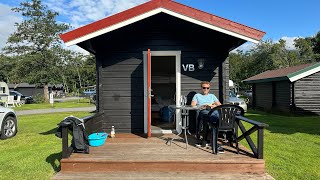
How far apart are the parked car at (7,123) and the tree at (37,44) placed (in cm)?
1850

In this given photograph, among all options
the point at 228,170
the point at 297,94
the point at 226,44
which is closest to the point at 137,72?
the point at 226,44

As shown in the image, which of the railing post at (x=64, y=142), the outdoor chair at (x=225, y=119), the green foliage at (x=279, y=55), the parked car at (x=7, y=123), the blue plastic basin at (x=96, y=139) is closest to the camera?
the railing post at (x=64, y=142)

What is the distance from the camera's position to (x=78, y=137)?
420 centimetres

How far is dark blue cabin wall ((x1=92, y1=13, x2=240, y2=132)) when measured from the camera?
19.2 ft

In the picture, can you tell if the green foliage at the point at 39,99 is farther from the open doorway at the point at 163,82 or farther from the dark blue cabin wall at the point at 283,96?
the dark blue cabin wall at the point at 283,96

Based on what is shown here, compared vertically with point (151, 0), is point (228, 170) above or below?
below

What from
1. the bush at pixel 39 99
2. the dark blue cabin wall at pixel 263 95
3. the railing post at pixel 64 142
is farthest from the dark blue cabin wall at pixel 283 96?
the bush at pixel 39 99

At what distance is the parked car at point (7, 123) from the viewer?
275 inches

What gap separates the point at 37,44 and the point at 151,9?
77.7 ft

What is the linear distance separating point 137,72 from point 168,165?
105 inches

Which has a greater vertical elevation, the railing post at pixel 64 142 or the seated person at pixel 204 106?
the seated person at pixel 204 106

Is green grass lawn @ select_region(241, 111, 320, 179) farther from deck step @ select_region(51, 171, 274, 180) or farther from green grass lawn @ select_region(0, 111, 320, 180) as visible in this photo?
deck step @ select_region(51, 171, 274, 180)

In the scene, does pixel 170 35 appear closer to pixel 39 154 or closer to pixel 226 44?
pixel 226 44

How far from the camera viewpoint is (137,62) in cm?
594
